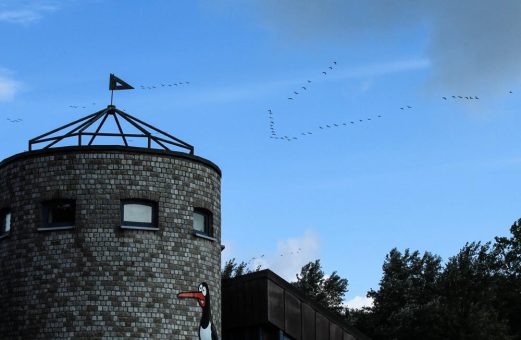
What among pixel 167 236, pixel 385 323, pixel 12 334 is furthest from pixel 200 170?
pixel 385 323

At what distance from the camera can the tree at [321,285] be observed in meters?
74.1

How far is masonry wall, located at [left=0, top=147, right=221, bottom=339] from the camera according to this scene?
33.4m

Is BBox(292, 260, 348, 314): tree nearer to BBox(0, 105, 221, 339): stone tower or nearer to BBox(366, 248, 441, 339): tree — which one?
BBox(366, 248, 441, 339): tree

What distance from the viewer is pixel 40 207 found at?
34562 mm

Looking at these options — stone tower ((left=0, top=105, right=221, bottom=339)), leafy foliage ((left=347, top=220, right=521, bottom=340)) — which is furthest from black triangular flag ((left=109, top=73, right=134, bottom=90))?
leafy foliage ((left=347, top=220, right=521, bottom=340))

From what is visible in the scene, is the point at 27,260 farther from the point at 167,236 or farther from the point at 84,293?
the point at 167,236

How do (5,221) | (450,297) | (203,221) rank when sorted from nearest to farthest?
(5,221)
(203,221)
(450,297)

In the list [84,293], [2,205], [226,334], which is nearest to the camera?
[84,293]

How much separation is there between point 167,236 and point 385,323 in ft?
130

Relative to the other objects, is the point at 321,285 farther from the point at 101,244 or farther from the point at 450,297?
the point at 101,244

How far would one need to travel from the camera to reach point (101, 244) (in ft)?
111

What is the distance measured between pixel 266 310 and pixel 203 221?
4.48 metres

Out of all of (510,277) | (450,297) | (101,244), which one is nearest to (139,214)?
(101,244)

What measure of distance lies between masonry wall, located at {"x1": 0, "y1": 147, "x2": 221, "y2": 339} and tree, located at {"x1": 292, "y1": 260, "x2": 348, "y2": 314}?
3889 cm
